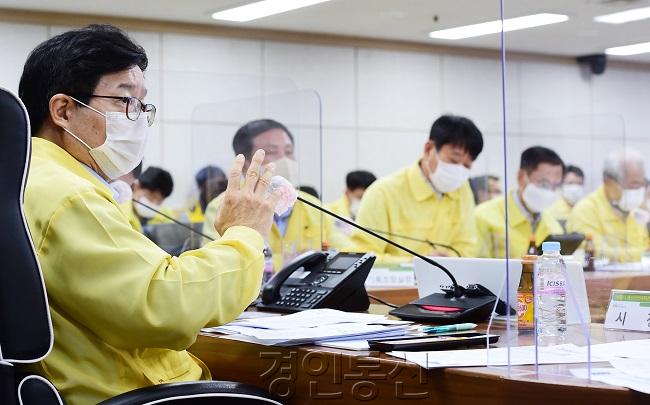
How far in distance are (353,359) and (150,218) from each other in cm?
450

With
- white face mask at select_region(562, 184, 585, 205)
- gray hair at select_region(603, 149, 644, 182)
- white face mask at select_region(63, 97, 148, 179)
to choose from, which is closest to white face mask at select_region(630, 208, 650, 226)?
gray hair at select_region(603, 149, 644, 182)

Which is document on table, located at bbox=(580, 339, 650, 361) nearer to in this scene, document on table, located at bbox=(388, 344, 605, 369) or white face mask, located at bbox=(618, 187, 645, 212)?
document on table, located at bbox=(388, 344, 605, 369)

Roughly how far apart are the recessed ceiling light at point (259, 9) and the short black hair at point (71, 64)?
5.13m

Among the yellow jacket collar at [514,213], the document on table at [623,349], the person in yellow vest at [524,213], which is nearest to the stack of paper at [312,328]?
the document on table at [623,349]

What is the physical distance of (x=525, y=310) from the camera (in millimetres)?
1923

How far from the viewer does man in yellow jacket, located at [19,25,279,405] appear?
1.56 metres

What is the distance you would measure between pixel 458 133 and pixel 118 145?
3.20m

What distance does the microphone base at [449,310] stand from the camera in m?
2.04

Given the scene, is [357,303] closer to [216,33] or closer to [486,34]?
[216,33]

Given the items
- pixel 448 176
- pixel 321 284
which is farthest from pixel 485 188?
pixel 321 284

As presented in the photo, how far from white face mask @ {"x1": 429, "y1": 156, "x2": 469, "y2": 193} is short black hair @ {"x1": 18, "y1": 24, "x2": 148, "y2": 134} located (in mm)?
3316

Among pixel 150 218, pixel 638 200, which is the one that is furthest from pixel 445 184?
pixel 150 218

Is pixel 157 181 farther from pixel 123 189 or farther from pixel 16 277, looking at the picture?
pixel 16 277

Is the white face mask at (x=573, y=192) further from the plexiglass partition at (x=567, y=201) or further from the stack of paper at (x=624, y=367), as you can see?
the stack of paper at (x=624, y=367)
